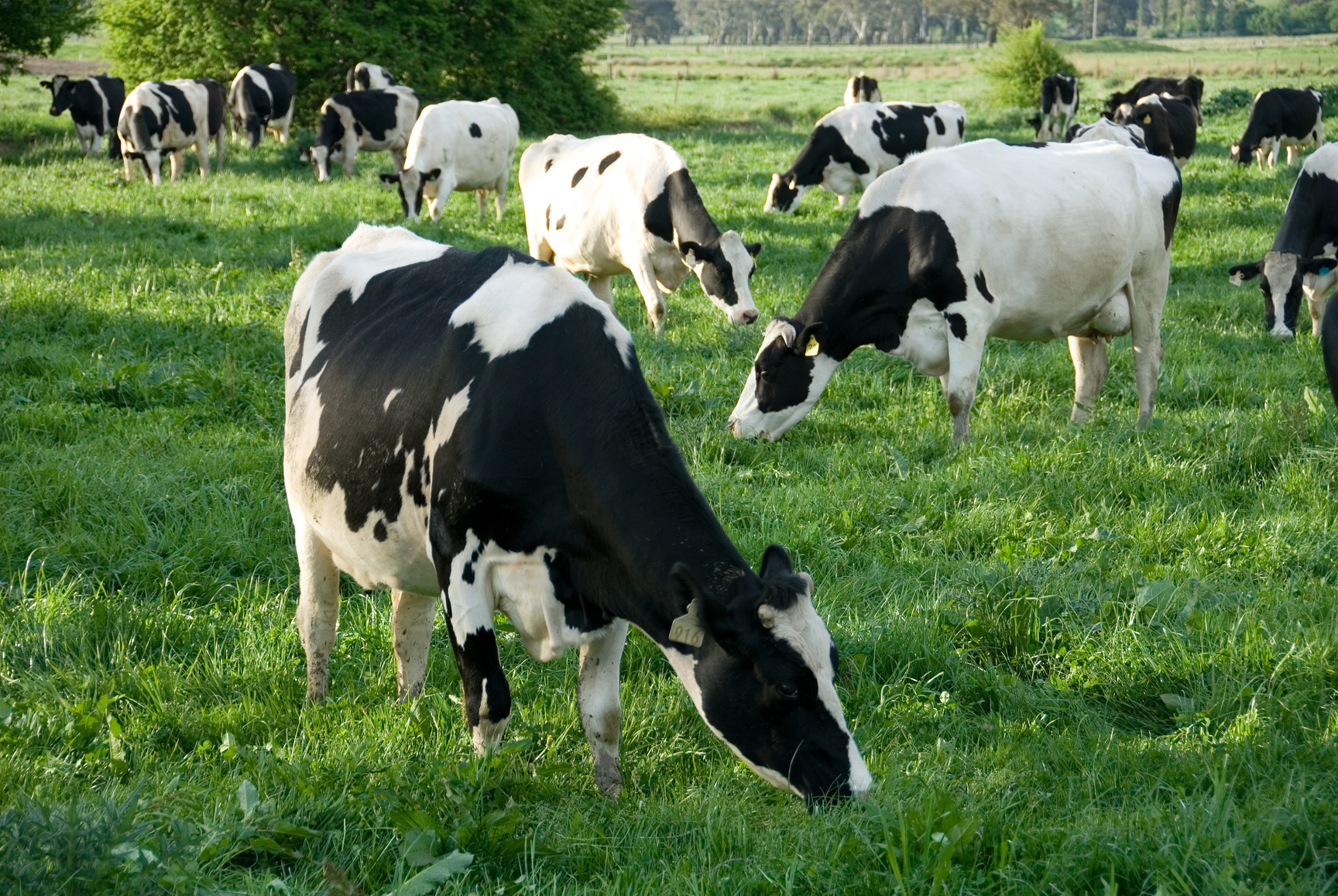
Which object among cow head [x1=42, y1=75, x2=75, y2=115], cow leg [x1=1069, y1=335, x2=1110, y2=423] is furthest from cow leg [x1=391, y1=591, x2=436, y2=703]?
cow head [x1=42, y1=75, x2=75, y2=115]

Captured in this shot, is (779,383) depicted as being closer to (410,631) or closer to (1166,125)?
(410,631)

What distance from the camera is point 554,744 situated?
400 cm

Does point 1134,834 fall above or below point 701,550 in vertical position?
below

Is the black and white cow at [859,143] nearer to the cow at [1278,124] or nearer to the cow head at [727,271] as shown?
the cow at [1278,124]

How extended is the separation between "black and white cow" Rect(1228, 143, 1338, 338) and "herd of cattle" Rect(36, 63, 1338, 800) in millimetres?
1919

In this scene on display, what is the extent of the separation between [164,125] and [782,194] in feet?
35.4

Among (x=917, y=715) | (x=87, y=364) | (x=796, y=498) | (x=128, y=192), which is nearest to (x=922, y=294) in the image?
(x=796, y=498)

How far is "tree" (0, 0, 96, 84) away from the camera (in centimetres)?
2303

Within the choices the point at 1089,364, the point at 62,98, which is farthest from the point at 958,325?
the point at 62,98

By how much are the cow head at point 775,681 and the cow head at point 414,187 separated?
1315 centimetres

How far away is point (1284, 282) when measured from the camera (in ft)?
32.9

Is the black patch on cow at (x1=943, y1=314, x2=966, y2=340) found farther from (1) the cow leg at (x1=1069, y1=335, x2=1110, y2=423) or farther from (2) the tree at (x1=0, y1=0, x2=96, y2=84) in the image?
(2) the tree at (x1=0, y1=0, x2=96, y2=84)

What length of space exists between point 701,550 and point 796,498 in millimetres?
3040

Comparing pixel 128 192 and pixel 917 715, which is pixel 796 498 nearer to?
pixel 917 715
